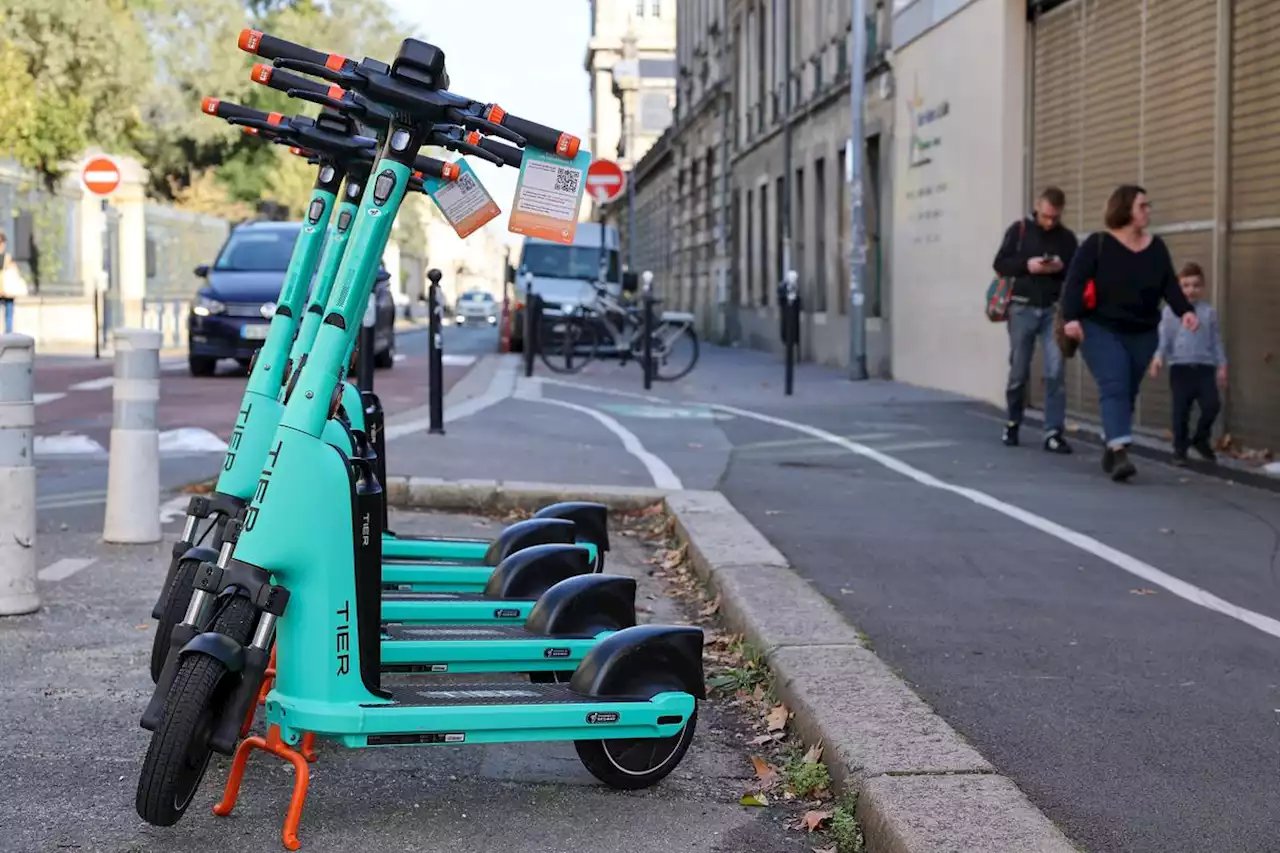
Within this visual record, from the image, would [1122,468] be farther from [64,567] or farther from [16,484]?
[16,484]

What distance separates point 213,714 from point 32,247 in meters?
29.9

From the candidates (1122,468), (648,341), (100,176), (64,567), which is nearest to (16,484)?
(64,567)

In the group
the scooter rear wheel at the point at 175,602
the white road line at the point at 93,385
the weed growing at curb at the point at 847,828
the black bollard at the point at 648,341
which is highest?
the black bollard at the point at 648,341

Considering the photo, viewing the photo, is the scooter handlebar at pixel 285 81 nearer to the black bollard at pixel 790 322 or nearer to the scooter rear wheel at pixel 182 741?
the scooter rear wheel at pixel 182 741

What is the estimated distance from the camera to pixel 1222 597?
700 centimetres

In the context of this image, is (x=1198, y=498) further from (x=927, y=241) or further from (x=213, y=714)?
(x=927, y=241)

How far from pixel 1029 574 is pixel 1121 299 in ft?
13.1

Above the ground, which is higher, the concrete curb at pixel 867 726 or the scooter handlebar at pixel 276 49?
the scooter handlebar at pixel 276 49

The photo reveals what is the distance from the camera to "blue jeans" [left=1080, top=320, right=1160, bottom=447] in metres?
10.8

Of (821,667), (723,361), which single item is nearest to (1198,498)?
(821,667)

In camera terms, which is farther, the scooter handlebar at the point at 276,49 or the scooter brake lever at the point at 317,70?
the scooter handlebar at the point at 276,49

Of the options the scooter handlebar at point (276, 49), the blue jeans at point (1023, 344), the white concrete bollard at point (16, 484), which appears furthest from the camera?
the blue jeans at point (1023, 344)

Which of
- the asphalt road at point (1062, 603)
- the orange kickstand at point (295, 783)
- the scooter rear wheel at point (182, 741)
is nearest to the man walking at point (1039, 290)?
the asphalt road at point (1062, 603)

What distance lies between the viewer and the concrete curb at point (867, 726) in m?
3.66
